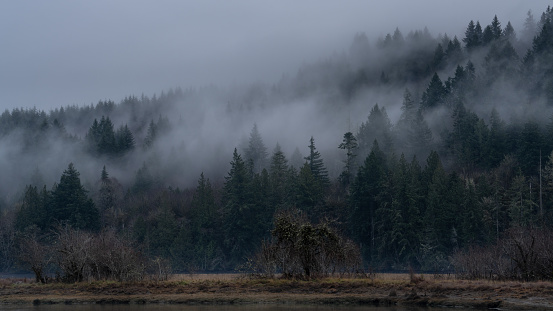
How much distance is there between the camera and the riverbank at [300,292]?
39031 mm

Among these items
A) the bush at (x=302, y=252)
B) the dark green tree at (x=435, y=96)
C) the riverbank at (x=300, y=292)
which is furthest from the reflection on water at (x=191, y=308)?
the dark green tree at (x=435, y=96)

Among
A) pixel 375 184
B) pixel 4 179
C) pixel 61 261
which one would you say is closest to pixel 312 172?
pixel 375 184

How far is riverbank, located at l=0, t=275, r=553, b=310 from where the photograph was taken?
39.0m

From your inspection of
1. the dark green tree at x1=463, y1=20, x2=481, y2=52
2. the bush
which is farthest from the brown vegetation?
the dark green tree at x1=463, y1=20, x2=481, y2=52

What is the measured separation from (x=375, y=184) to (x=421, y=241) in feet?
48.3

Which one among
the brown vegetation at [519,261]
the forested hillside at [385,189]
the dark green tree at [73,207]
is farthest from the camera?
the dark green tree at [73,207]

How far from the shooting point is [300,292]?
45.6m

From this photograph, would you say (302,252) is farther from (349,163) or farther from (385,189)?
(349,163)

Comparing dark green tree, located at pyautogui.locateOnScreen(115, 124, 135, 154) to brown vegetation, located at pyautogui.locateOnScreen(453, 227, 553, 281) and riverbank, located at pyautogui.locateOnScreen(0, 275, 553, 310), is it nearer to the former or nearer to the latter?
riverbank, located at pyautogui.locateOnScreen(0, 275, 553, 310)

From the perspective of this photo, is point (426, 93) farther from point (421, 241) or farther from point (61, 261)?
point (61, 261)

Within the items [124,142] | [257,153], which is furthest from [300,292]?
[124,142]

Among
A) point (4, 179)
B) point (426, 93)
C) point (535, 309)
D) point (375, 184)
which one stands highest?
point (426, 93)

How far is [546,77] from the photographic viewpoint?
5546 inches

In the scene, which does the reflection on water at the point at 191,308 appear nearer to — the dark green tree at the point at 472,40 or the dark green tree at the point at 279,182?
the dark green tree at the point at 279,182
